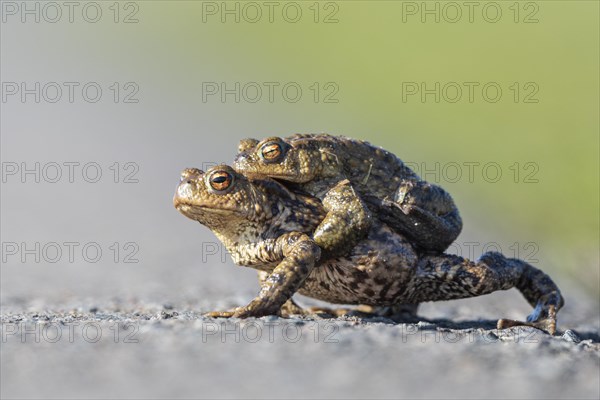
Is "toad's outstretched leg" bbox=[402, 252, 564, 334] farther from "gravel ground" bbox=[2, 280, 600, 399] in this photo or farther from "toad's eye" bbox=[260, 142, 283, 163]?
"toad's eye" bbox=[260, 142, 283, 163]

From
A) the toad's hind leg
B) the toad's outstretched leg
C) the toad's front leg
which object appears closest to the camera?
the toad's front leg

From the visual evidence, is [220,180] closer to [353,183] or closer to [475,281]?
[353,183]

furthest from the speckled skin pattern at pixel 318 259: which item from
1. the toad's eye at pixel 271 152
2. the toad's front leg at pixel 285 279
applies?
the toad's eye at pixel 271 152

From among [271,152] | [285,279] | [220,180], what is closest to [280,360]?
[285,279]

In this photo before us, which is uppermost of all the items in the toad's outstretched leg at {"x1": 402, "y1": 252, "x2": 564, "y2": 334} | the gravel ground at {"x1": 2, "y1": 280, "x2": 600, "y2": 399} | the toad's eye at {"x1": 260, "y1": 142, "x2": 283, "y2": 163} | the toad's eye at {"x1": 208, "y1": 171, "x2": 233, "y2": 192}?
the toad's eye at {"x1": 260, "y1": 142, "x2": 283, "y2": 163}

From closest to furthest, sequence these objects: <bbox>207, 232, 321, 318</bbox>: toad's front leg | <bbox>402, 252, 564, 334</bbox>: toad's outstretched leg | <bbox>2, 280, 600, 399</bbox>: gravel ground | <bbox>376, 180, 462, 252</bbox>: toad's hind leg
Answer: <bbox>2, 280, 600, 399</bbox>: gravel ground → <bbox>207, 232, 321, 318</bbox>: toad's front leg → <bbox>376, 180, 462, 252</bbox>: toad's hind leg → <bbox>402, 252, 564, 334</bbox>: toad's outstretched leg

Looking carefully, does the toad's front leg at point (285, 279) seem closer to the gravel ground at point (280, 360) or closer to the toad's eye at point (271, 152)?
the gravel ground at point (280, 360)

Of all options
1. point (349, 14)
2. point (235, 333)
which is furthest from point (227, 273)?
point (349, 14)

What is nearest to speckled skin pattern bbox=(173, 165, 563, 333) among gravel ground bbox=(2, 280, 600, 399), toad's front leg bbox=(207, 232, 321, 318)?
toad's front leg bbox=(207, 232, 321, 318)
